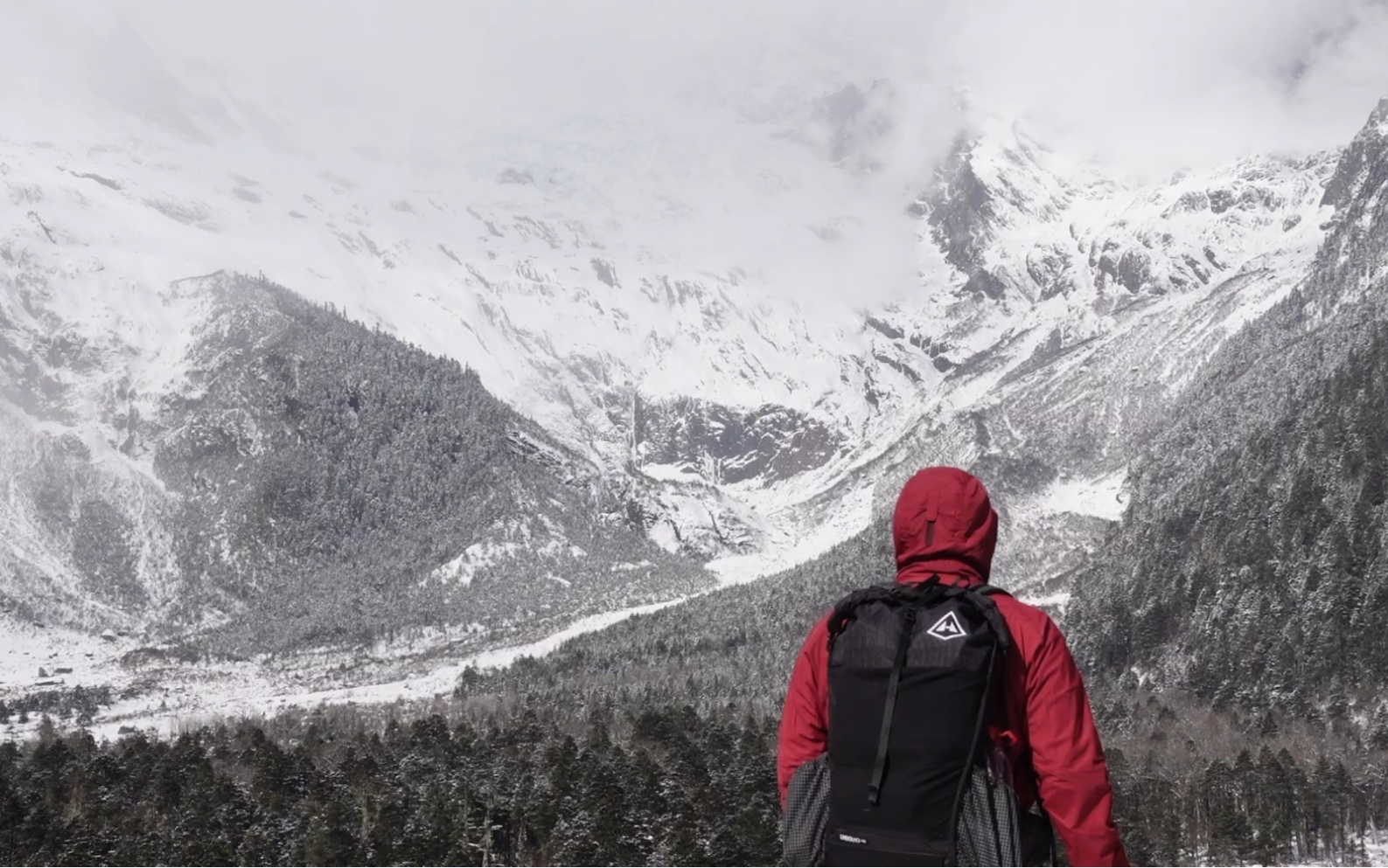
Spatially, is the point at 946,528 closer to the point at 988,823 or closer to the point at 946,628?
the point at 946,628

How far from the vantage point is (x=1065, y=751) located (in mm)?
10297

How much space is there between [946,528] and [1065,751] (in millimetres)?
2135

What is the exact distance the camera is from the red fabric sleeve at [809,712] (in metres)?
11.4

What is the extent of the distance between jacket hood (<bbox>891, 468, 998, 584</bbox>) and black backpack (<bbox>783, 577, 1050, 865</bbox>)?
502mm

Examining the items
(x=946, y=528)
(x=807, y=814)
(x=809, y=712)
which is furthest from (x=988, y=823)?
(x=946, y=528)

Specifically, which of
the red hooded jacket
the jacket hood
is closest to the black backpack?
the red hooded jacket

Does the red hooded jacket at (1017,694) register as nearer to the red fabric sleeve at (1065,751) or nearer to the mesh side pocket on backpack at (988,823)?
the red fabric sleeve at (1065,751)

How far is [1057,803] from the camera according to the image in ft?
33.6

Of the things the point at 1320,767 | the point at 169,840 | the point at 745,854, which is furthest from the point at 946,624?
the point at 1320,767

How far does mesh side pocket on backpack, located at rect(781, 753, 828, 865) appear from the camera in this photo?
11.0m

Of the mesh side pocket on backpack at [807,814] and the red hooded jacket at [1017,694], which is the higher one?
the red hooded jacket at [1017,694]

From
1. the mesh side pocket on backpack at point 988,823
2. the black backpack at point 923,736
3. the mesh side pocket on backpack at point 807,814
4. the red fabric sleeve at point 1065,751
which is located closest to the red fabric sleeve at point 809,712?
the mesh side pocket on backpack at point 807,814

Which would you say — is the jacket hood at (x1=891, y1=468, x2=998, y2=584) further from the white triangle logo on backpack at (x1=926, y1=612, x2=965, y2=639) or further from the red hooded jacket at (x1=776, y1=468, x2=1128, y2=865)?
the white triangle logo on backpack at (x1=926, y1=612, x2=965, y2=639)

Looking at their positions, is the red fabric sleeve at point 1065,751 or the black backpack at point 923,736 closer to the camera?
the red fabric sleeve at point 1065,751
